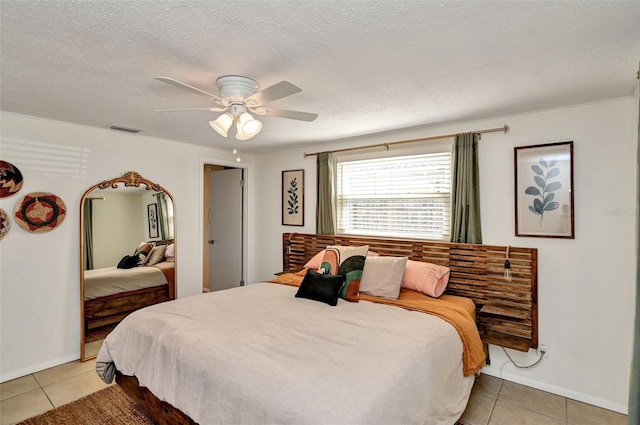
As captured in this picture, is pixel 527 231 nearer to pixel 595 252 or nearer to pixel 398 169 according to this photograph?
pixel 595 252

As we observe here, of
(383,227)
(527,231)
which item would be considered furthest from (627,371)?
(383,227)

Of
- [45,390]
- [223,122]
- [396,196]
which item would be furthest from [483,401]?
[45,390]

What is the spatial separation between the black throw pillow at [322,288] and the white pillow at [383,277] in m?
0.24

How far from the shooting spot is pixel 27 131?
118 inches

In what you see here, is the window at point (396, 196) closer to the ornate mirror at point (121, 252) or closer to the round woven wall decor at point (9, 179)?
the ornate mirror at point (121, 252)

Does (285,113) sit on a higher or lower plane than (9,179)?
higher

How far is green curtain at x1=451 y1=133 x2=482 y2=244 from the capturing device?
313cm

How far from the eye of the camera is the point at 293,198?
15.1 ft

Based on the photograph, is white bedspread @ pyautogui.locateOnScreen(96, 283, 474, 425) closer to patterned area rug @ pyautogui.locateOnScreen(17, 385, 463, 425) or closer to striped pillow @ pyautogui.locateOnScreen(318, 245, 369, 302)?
striped pillow @ pyautogui.locateOnScreen(318, 245, 369, 302)

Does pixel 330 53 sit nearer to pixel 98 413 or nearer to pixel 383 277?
pixel 383 277

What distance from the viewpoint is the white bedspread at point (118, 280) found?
134 inches

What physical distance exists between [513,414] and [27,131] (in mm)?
4710

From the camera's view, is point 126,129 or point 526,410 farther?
point 126,129

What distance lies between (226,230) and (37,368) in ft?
8.71
